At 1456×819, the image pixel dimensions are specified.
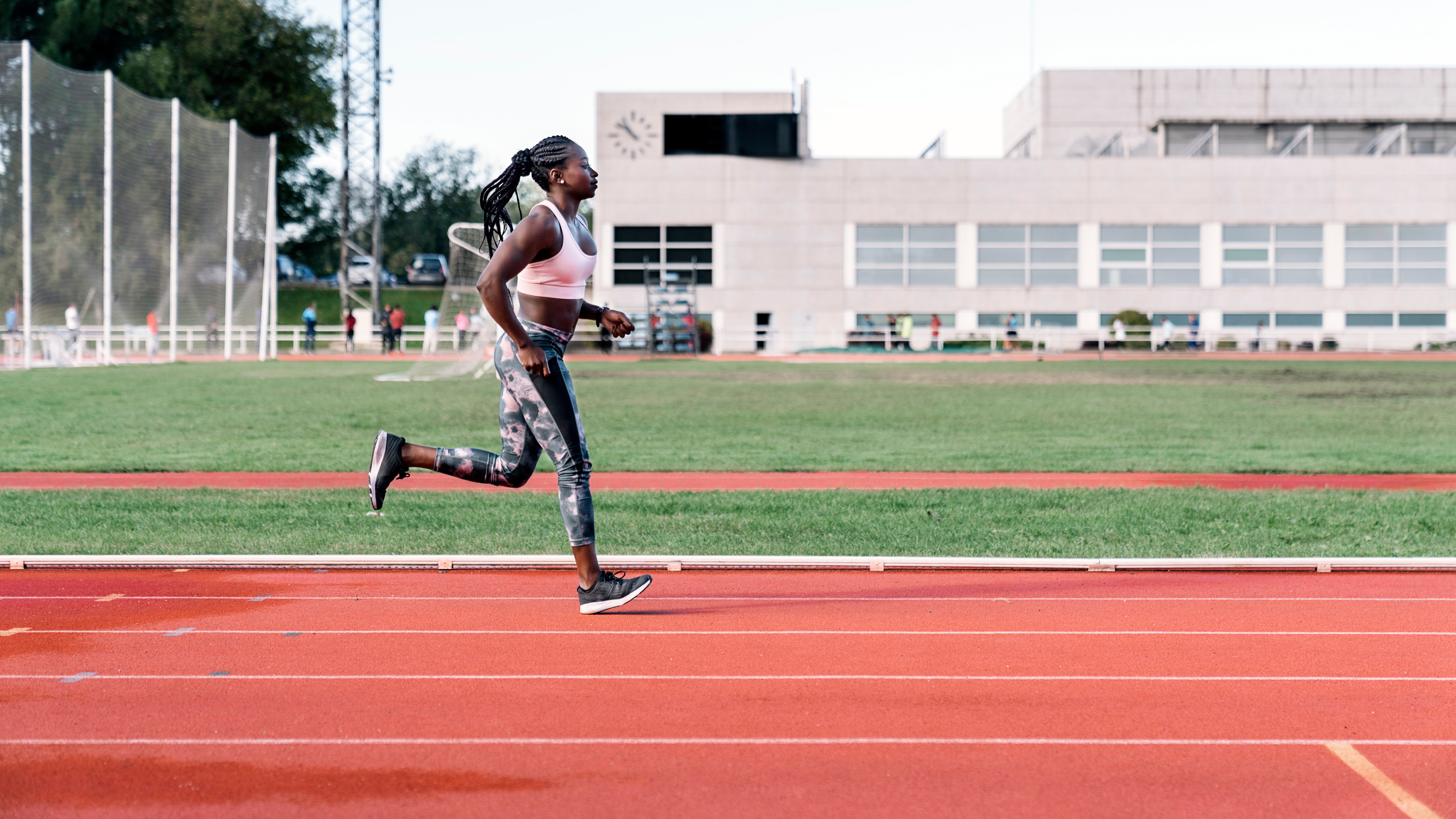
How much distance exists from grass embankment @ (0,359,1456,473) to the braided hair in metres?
7.96

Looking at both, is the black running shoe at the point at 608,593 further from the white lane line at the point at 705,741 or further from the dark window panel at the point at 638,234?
the dark window panel at the point at 638,234

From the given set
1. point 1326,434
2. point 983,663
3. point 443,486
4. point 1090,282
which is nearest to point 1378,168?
point 1090,282

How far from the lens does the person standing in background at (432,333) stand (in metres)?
39.9

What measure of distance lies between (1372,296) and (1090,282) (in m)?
13.4

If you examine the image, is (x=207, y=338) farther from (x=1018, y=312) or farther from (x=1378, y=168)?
(x=1378, y=168)

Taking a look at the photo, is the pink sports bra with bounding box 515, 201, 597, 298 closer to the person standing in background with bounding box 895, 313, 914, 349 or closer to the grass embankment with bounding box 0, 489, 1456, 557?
the grass embankment with bounding box 0, 489, 1456, 557

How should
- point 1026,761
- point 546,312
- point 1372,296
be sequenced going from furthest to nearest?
point 1372,296 → point 546,312 → point 1026,761

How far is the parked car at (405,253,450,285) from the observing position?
8231 centimetres

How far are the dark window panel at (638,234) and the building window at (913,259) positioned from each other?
31.4 feet

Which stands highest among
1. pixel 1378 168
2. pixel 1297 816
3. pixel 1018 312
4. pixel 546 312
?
pixel 1378 168

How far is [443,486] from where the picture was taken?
502 inches

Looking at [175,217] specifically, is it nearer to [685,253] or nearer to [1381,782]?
[685,253]

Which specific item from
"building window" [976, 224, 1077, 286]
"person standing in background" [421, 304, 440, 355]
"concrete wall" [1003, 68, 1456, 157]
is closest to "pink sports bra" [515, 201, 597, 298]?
"person standing in background" [421, 304, 440, 355]

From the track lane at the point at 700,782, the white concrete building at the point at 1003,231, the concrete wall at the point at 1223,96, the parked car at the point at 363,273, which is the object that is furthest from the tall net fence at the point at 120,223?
the concrete wall at the point at 1223,96
